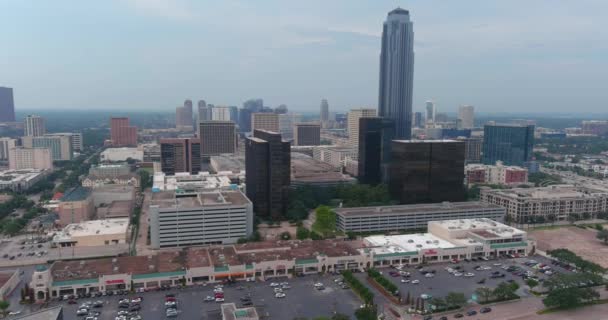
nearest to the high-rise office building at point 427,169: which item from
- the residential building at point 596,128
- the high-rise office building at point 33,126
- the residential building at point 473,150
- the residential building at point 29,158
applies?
the residential building at point 473,150

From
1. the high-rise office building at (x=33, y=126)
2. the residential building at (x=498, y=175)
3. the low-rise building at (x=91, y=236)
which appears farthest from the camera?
the high-rise office building at (x=33, y=126)

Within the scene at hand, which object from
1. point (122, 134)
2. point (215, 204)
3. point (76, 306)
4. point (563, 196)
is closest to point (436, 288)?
point (215, 204)

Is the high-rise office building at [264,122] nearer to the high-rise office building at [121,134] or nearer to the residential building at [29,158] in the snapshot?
the high-rise office building at [121,134]

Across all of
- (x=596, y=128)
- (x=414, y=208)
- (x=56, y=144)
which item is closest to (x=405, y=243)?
(x=414, y=208)

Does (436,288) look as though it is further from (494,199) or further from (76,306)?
(494,199)

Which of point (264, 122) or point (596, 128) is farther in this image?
point (596, 128)

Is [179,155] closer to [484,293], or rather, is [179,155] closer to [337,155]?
[337,155]
